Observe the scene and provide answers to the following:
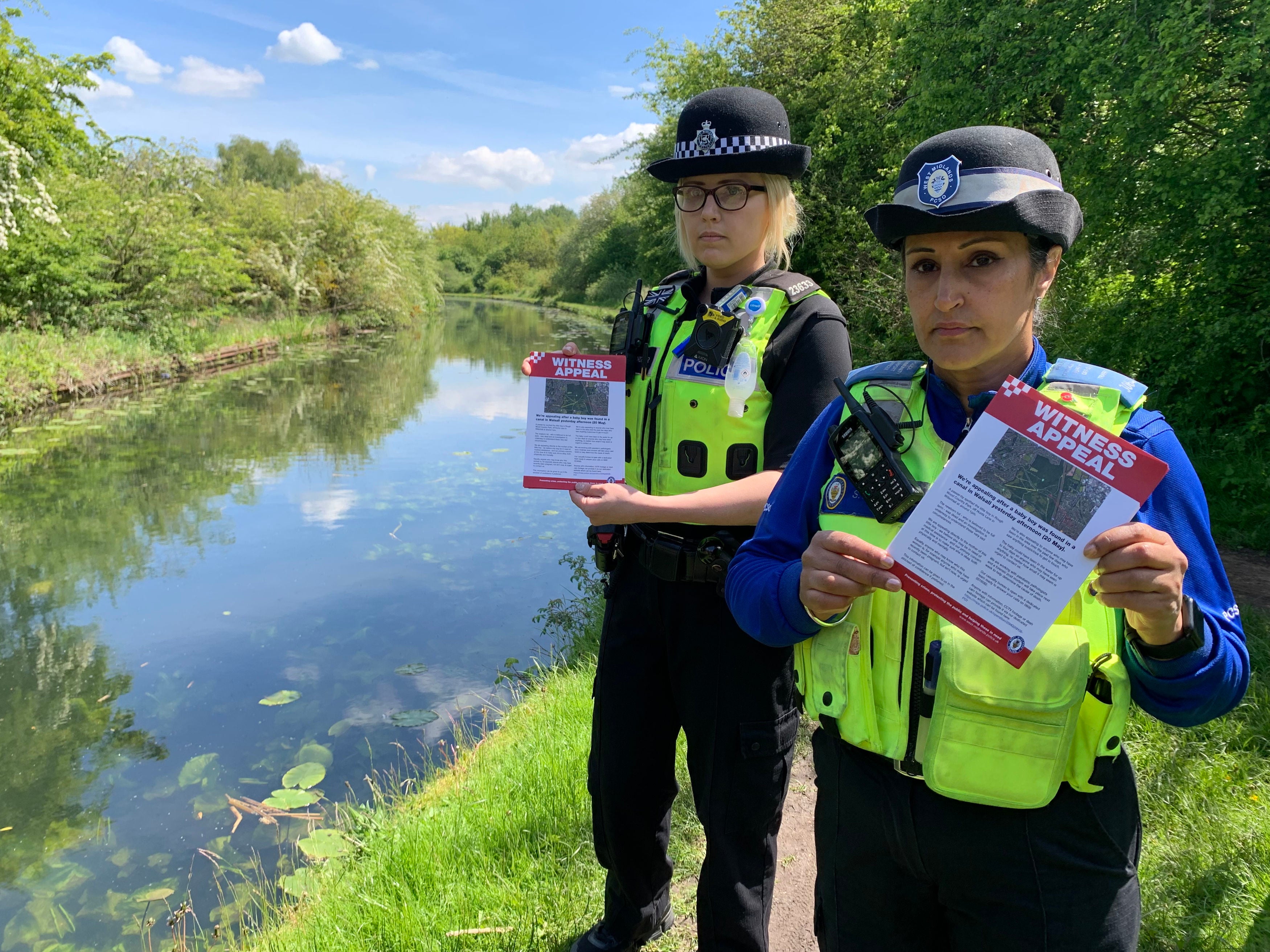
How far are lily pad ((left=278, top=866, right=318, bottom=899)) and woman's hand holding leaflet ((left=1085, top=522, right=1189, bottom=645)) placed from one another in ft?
12.4

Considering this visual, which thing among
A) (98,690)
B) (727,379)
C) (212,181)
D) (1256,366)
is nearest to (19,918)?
(98,690)

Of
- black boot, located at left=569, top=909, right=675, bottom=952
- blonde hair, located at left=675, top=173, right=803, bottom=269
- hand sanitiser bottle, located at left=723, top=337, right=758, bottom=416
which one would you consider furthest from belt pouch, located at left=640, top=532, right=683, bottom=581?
black boot, located at left=569, top=909, right=675, bottom=952

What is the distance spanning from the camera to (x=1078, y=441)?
1.19 metres

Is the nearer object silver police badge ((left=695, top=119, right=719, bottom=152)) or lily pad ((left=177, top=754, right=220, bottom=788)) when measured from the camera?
silver police badge ((left=695, top=119, right=719, bottom=152))

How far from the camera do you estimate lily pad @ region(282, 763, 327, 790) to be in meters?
4.74

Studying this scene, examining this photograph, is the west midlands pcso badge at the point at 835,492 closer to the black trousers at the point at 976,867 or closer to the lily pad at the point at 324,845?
the black trousers at the point at 976,867

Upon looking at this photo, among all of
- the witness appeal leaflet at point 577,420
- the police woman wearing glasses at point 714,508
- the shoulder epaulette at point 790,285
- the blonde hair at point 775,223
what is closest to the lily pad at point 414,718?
the police woman wearing glasses at point 714,508

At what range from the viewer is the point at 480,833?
337cm

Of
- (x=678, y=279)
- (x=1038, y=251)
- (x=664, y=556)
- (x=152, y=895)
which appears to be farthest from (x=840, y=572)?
(x=152, y=895)

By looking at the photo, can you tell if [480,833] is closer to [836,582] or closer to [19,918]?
[19,918]

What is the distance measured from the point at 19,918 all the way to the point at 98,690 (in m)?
2.14

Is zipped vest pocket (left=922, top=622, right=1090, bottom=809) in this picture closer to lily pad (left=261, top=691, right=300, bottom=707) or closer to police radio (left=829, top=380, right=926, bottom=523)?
police radio (left=829, top=380, right=926, bottom=523)

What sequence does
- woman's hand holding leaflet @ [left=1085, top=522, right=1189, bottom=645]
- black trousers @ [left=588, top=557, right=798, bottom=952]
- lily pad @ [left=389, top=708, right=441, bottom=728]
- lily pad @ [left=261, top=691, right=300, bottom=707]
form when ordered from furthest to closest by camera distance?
lily pad @ [left=261, top=691, right=300, bottom=707]
lily pad @ [left=389, top=708, right=441, bottom=728]
black trousers @ [left=588, top=557, right=798, bottom=952]
woman's hand holding leaflet @ [left=1085, top=522, right=1189, bottom=645]

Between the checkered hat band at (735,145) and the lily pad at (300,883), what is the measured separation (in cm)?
358
